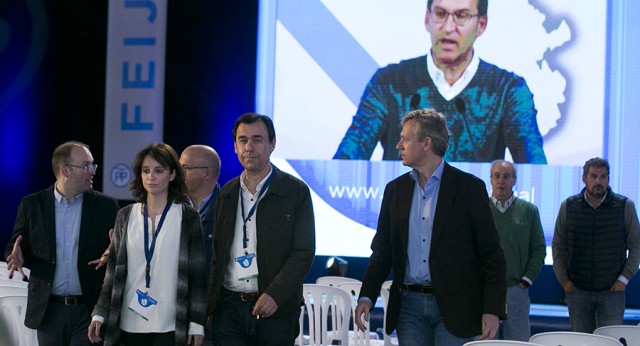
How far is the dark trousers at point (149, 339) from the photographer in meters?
2.97

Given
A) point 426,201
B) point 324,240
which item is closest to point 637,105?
point 324,240

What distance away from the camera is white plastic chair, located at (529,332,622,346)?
9.57ft

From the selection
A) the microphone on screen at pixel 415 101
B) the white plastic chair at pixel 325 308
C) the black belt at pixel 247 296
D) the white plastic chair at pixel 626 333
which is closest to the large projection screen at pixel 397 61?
the microphone on screen at pixel 415 101

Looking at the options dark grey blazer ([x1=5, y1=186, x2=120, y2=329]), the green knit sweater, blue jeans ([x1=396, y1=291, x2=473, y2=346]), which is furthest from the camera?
the green knit sweater

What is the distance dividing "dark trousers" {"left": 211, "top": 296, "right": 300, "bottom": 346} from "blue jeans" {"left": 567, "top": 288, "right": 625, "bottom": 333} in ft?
9.23

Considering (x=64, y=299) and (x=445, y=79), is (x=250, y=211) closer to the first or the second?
(x=64, y=299)

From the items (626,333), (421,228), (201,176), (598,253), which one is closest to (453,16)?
(598,253)

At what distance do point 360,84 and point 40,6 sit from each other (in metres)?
3.80

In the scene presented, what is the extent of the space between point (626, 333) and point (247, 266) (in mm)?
1810

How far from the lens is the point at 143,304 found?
9.66ft

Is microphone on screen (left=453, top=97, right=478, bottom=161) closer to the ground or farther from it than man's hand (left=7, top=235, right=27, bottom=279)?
farther from it

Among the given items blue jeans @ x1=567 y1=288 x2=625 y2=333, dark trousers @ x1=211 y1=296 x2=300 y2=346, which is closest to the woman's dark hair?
dark trousers @ x1=211 y1=296 x2=300 y2=346

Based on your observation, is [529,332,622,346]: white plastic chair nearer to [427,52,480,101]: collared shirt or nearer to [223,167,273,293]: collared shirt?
[223,167,273,293]: collared shirt

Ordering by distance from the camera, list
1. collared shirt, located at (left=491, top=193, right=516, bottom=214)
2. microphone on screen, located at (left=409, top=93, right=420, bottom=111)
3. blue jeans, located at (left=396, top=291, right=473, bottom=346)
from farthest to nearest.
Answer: microphone on screen, located at (left=409, top=93, right=420, bottom=111) < collared shirt, located at (left=491, top=193, right=516, bottom=214) < blue jeans, located at (left=396, top=291, right=473, bottom=346)
